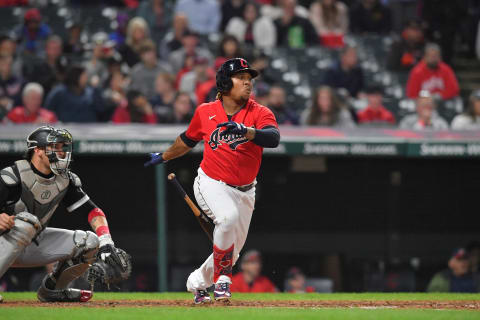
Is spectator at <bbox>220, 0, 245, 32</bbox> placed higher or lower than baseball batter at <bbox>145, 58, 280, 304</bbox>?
higher

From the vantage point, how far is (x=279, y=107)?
11.6 meters

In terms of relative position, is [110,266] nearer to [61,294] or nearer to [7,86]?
[61,294]

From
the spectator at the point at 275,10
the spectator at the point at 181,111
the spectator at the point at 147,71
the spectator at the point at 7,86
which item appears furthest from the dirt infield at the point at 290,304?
the spectator at the point at 275,10

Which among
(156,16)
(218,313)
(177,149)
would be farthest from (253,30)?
(218,313)

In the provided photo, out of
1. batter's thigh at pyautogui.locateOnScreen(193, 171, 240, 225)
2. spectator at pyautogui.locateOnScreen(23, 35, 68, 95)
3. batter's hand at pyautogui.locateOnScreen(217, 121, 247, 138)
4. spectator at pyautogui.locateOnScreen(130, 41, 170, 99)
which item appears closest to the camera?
batter's hand at pyautogui.locateOnScreen(217, 121, 247, 138)

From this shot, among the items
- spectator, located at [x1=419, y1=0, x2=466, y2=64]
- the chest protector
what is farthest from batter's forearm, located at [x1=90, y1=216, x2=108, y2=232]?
spectator, located at [x1=419, y1=0, x2=466, y2=64]

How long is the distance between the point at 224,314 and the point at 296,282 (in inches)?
169

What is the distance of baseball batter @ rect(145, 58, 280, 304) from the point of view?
6234mm

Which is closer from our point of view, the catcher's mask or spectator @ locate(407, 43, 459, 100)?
the catcher's mask

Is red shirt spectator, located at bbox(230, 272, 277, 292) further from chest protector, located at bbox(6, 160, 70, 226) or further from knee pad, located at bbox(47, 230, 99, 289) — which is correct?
chest protector, located at bbox(6, 160, 70, 226)

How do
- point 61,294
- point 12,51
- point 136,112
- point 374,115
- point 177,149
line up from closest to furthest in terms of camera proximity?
1. point 61,294
2. point 177,149
3. point 136,112
4. point 374,115
5. point 12,51

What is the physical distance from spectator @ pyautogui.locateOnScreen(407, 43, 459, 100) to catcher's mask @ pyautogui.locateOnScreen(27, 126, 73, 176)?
6.94 m

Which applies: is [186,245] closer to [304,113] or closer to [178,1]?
[304,113]

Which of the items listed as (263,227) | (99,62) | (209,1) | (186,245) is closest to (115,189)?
(186,245)
